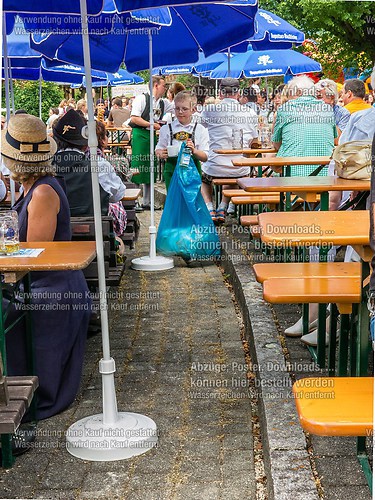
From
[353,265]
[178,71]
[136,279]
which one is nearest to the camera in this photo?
[353,265]

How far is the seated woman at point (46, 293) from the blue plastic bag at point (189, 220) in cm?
353

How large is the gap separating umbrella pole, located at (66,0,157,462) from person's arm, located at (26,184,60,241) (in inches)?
19.1

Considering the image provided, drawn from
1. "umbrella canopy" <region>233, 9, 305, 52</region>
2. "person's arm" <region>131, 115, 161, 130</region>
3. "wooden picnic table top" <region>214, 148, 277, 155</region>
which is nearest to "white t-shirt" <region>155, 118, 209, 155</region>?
"wooden picnic table top" <region>214, 148, 277, 155</region>

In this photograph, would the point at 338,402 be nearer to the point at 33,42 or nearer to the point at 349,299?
the point at 349,299

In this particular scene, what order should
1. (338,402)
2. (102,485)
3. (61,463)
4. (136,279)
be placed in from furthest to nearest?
(136,279) → (61,463) → (102,485) → (338,402)

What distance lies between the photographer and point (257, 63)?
48.5 feet

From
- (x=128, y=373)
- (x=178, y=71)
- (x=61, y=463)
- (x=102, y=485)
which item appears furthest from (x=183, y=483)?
(x=178, y=71)

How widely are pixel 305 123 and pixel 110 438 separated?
4.33 m

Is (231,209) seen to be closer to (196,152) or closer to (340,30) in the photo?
(196,152)

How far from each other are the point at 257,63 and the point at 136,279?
8.61 metres

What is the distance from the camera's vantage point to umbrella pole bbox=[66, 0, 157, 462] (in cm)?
358

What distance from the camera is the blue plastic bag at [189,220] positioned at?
7.72 m

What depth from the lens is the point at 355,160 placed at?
481cm

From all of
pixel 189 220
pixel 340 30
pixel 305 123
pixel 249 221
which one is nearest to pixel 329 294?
pixel 249 221
